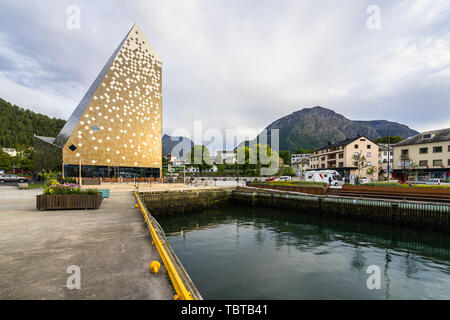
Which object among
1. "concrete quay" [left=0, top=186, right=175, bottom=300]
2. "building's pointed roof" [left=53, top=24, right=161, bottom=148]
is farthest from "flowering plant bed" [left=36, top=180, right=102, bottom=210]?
"building's pointed roof" [left=53, top=24, right=161, bottom=148]

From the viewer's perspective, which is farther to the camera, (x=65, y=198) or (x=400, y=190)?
(x=400, y=190)

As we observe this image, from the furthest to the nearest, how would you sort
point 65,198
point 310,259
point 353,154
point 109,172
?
1. point 353,154
2. point 109,172
3. point 65,198
4. point 310,259

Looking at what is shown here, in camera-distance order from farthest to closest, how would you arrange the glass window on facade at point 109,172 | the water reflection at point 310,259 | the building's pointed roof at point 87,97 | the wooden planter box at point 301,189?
1. the building's pointed roof at point 87,97
2. the glass window on facade at point 109,172
3. the wooden planter box at point 301,189
4. the water reflection at point 310,259

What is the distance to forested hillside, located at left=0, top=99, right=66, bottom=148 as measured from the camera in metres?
138

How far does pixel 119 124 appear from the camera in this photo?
45.9 metres

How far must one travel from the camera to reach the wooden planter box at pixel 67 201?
13.0 m

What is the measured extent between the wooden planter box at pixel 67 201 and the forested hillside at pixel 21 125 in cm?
16992

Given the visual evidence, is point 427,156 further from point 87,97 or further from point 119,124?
point 87,97

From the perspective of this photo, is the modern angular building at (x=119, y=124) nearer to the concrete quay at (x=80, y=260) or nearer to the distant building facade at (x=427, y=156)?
the concrete quay at (x=80, y=260)

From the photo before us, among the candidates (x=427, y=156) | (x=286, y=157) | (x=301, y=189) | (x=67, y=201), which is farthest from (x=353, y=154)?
(x=286, y=157)

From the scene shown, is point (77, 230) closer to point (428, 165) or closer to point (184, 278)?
point (184, 278)

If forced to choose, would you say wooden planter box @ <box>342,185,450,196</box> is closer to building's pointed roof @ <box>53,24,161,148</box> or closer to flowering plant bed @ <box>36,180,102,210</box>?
flowering plant bed @ <box>36,180,102,210</box>

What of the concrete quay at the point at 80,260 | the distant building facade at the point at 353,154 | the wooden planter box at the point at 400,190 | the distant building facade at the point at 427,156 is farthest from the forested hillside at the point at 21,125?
the distant building facade at the point at 427,156

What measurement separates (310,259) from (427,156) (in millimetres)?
57176
